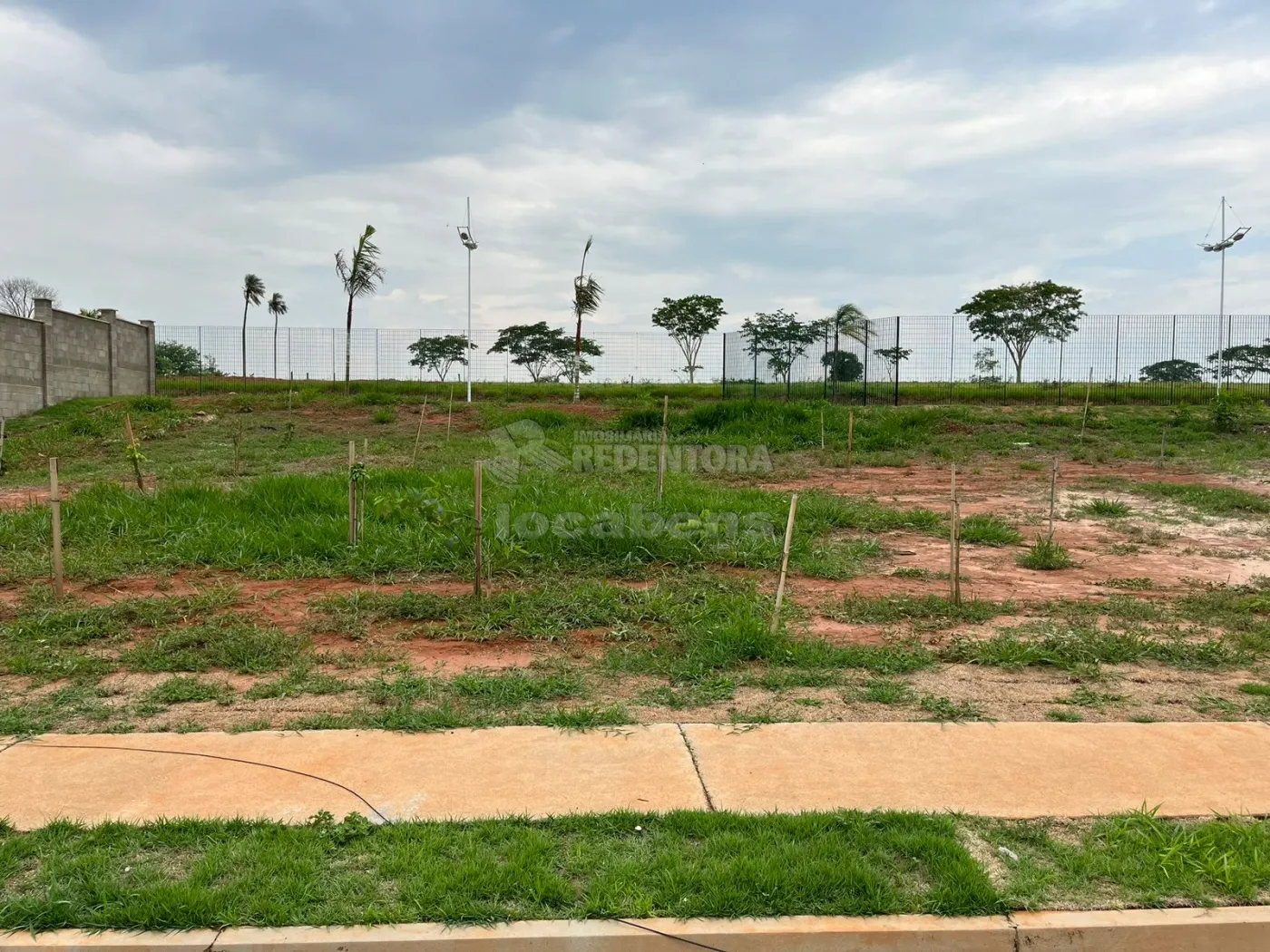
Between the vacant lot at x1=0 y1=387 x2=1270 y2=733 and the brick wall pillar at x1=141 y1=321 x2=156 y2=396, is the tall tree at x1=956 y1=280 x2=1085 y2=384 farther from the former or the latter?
the brick wall pillar at x1=141 y1=321 x2=156 y2=396

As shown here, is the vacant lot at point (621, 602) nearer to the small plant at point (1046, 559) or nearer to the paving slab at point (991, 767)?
the small plant at point (1046, 559)

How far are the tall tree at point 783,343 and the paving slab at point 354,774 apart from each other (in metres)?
20.5

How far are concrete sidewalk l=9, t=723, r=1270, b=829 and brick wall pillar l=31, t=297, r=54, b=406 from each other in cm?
2278

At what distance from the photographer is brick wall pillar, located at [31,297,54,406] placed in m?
22.6

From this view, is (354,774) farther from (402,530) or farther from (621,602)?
(402,530)

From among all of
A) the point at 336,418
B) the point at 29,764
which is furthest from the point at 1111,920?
the point at 336,418

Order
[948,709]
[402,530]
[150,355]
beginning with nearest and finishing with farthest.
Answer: [948,709] → [402,530] → [150,355]

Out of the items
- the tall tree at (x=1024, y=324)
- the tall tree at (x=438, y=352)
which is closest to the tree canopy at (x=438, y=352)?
the tall tree at (x=438, y=352)

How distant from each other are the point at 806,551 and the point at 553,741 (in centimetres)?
434

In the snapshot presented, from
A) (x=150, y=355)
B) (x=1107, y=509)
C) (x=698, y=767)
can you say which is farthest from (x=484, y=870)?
(x=150, y=355)

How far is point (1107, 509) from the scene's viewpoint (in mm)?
10320

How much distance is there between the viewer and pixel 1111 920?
2.61m

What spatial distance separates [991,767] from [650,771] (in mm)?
1364

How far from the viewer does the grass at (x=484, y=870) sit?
259cm
